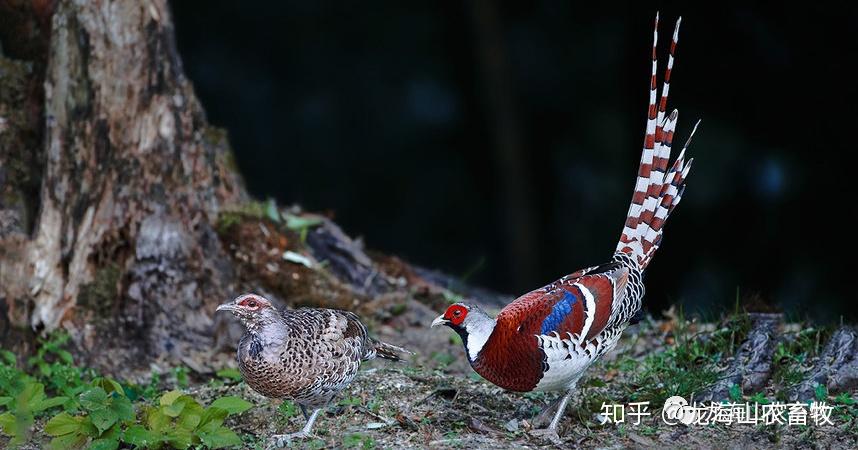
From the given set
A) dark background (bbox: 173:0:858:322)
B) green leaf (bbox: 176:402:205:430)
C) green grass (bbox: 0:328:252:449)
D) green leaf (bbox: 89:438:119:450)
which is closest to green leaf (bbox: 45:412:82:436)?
green grass (bbox: 0:328:252:449)

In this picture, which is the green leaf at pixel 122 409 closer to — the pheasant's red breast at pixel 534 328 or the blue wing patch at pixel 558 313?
the pheasant's red breast at pixel 534 328

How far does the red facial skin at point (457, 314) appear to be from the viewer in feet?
15.9

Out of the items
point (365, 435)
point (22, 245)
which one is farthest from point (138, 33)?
point (365, 435)

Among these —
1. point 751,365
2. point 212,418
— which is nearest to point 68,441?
point 212,418

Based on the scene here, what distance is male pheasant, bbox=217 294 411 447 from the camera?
4.74 m

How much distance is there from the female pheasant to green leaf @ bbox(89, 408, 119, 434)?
4.86 ft

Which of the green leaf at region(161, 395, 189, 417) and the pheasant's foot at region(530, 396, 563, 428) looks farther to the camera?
the pheasant's foot at region(530, 396, 563, 428)

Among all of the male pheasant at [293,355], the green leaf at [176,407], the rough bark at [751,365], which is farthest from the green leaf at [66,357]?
the rough bark at [751,365]

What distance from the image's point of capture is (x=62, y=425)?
475cm

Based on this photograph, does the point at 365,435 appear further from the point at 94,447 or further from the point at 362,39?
the point at 362,39

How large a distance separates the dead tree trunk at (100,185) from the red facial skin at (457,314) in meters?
2.16

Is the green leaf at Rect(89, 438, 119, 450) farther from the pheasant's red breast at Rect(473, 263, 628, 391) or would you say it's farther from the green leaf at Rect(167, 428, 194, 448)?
the pheasant's red breast at Rect(473, 263, 628, 391)

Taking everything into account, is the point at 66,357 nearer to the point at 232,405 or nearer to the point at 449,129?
the point at 232,405

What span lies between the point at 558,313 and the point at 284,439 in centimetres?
136
